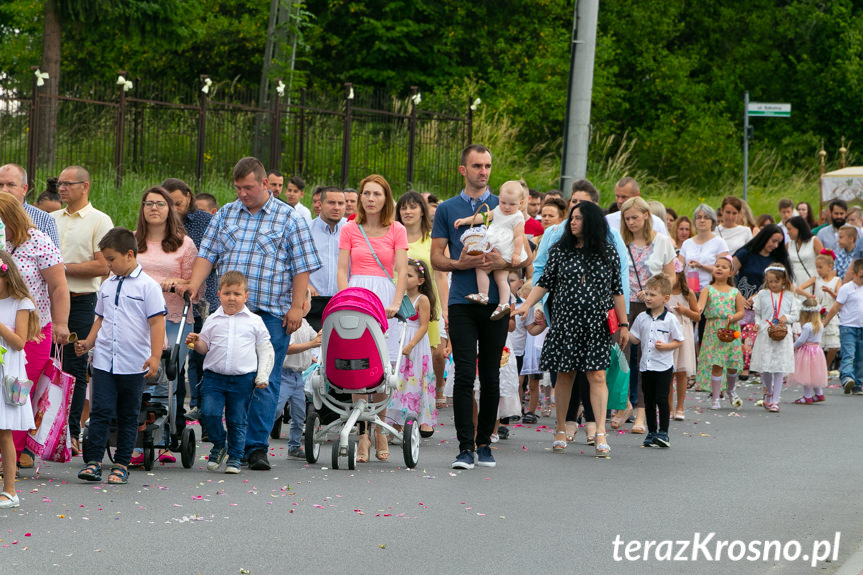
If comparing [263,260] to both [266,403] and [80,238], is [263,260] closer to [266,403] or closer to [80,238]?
[266,403]

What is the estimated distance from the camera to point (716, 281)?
1608cm

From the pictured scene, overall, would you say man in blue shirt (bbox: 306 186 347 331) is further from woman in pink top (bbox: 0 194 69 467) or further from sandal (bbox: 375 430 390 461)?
woman in pink top (bbox: 0 194 69 467)

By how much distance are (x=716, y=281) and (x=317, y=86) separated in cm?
2935

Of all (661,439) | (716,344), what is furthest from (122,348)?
(716,344)

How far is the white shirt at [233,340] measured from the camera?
9.83 meters

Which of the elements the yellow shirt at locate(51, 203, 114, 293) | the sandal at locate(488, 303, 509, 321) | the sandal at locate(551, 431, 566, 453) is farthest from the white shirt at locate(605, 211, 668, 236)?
the yellow shirt at locate(51, 203, 114, 293)

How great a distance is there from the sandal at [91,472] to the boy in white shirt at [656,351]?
4.78 m

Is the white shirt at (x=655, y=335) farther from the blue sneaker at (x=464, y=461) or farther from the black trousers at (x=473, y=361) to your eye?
the blue sneaker at (x=464, y=461)

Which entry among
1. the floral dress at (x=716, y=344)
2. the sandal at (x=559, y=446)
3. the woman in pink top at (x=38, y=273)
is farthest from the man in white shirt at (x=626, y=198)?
the woman in pink top at (x=38, y=273)

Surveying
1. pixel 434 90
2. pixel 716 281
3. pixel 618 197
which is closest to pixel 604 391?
pixel 618 197

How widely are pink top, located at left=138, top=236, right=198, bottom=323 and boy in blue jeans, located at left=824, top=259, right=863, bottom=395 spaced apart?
32.3ft

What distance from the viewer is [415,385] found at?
38.1ft

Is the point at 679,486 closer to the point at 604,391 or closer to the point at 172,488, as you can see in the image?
the point at 604,391

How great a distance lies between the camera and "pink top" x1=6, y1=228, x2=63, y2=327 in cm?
938
